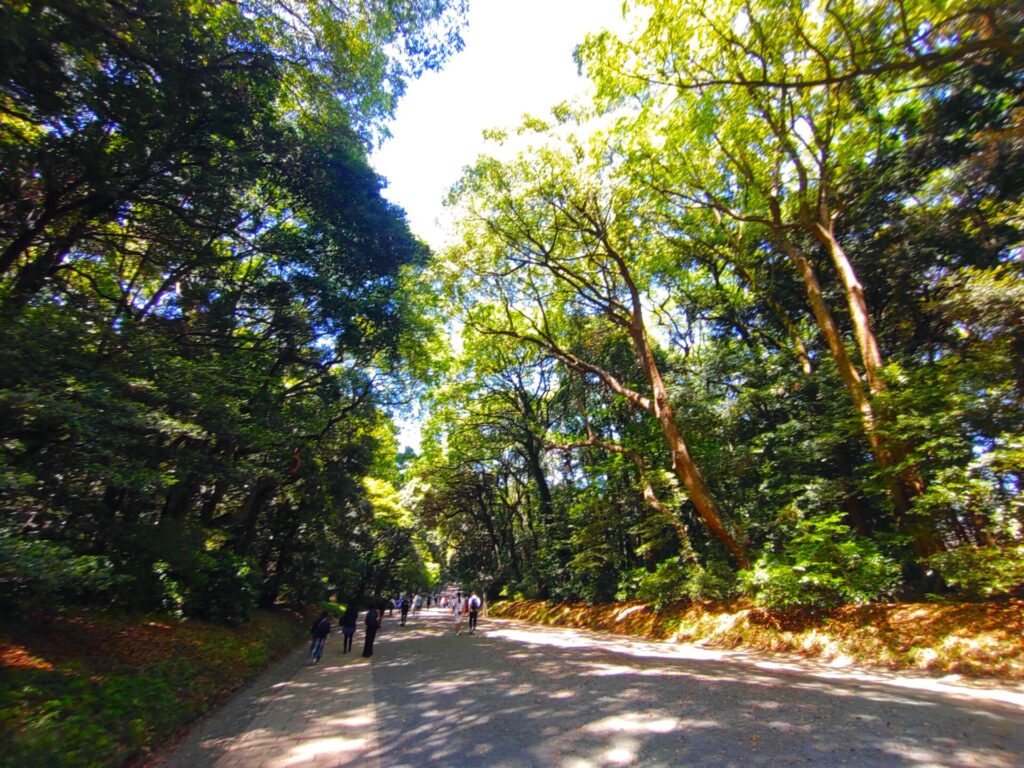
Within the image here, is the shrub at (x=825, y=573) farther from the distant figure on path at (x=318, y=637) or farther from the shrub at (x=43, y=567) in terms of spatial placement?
the shrub at (x=43, y=567)

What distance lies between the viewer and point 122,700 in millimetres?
5184

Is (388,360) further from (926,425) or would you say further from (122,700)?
(926,425)

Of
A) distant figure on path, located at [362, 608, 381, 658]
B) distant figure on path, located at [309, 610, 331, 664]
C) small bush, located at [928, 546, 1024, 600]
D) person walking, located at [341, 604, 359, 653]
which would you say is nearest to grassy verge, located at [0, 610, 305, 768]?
distant figure on path, located at [309, 610, 331, 664]

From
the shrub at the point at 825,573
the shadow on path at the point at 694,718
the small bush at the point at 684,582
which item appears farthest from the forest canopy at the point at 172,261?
the shrub at the point at 825,573

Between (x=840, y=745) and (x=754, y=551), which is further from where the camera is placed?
(x=754, y=551)

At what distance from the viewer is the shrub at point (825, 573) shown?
30.4ft

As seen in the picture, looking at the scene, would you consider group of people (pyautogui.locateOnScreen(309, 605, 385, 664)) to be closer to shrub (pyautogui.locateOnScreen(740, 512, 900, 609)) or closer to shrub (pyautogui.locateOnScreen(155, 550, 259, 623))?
shrub (pyautogui.locateOnScreen(155, 550, 259, 623))

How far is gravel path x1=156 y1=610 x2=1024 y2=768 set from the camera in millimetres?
4066

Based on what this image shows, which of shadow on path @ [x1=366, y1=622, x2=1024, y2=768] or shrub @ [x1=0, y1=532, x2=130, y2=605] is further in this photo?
shrub @ [x1=0, y1=532, x2=130, y2=605]

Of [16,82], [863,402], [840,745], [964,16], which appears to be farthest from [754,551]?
[16,82]

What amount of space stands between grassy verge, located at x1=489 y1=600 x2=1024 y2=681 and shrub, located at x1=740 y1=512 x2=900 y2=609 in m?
0.34

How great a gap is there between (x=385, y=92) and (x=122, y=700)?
10.5 metres

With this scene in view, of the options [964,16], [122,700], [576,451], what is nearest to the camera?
[122,700]

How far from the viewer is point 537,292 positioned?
56.9 feet
